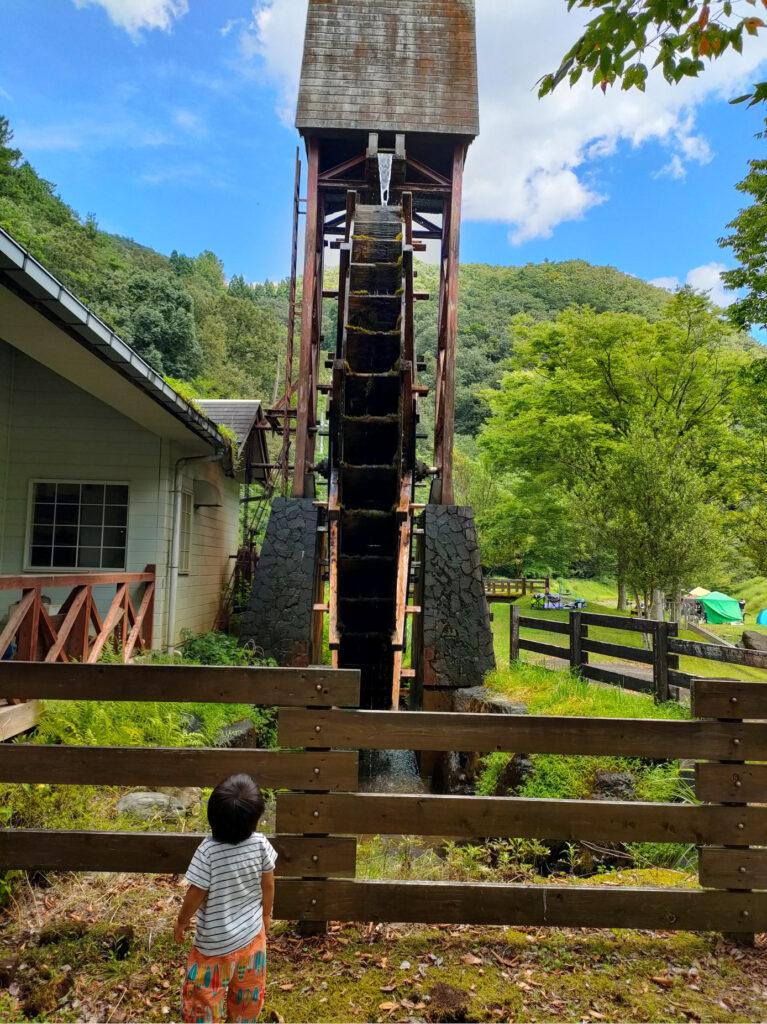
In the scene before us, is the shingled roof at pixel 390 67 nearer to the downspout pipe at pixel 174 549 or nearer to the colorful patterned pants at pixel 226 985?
the downspout pipe at pixel 174 549

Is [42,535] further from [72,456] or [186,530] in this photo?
[186,530]

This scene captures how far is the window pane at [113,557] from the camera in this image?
8086 mm

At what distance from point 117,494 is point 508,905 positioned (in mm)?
7069

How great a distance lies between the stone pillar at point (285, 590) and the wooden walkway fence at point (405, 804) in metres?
6.23

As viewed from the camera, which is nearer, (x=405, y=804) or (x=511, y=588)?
(x=405, y=804)

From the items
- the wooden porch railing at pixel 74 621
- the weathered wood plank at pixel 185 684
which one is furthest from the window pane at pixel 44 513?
the weathered wood plank at pixel 185 684

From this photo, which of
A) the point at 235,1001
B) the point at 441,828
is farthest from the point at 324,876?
the point at 235,1001

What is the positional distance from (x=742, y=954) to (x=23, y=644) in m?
5.04

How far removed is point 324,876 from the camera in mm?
2514

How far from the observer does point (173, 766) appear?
100 inches

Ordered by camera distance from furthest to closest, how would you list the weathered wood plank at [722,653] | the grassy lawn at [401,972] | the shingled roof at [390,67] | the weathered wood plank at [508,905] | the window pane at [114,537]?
1. the shingled roof at [390,67]
2. the window pane at [114,537]
3. the weathered wood plank at [722,653]
4. the weathered wood plank at [508,905]
5. the grassy lawn at [401,972]

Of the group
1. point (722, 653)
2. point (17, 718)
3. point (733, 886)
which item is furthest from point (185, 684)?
point (722, 653)

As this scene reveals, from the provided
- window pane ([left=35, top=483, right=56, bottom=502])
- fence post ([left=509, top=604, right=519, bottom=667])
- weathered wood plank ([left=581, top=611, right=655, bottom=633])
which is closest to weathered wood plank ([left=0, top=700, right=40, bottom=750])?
window pane ([left=35, top=483, right=56, bottom=502])

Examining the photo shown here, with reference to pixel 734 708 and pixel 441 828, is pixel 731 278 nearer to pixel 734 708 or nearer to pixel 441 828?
pixel 734 708
